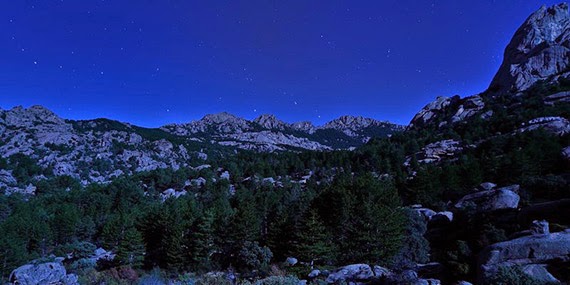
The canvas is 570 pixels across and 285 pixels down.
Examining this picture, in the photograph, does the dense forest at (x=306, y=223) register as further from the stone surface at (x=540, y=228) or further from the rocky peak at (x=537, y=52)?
the rocky peak at (x=537, y=52)

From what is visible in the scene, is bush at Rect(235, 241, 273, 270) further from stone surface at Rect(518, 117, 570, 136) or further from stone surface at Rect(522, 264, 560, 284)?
stone surface at Rect(518, 117, 570, 136)

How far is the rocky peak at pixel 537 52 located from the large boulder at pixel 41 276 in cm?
16964

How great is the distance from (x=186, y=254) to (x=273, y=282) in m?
34.5

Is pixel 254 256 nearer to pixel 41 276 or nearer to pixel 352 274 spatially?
pixel 352 274

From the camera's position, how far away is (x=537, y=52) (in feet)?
490

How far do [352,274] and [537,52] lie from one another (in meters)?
179

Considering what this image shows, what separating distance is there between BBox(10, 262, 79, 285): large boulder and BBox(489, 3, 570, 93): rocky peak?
169643 mm

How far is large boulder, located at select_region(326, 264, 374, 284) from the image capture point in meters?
27.1

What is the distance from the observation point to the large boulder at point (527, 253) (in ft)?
67.5

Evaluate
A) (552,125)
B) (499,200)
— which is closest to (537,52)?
(552,125)

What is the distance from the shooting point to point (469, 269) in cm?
2427

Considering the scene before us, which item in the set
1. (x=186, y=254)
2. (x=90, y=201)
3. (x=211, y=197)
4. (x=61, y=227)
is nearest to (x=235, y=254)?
(x=186, y=254)

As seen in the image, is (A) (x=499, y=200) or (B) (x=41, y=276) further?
(A) (x=499, y=200)

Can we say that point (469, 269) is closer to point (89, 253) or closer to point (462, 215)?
point (462, 215)
